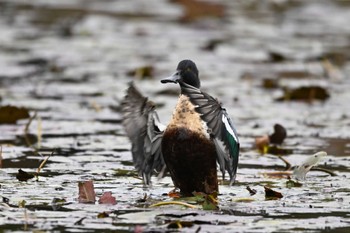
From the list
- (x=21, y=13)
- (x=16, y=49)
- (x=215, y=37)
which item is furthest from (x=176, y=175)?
(x=21, y=13)

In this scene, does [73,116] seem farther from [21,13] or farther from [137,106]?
[21,13]

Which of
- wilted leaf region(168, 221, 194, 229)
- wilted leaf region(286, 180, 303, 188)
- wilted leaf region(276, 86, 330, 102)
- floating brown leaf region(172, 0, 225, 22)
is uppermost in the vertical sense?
floating brown leaf region(172, 0, 225, 22)

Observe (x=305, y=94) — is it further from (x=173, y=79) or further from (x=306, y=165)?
(x=173, y=79)

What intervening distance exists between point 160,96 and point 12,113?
2831mm

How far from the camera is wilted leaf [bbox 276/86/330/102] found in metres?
12.5

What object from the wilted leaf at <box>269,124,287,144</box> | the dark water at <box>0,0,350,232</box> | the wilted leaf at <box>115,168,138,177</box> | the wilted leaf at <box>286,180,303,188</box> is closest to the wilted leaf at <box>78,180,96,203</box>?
the dark water at <box>0,0,350,232</box>

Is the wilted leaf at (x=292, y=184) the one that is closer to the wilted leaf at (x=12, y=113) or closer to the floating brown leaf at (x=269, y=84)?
the wilted leaf at (x=12, y=113)

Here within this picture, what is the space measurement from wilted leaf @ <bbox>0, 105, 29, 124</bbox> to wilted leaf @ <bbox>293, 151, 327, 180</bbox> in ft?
11.2

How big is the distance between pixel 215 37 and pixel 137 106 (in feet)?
36.3

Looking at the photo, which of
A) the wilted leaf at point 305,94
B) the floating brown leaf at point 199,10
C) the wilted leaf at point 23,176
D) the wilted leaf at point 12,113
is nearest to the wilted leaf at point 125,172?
the wilted leaf at point 23,176

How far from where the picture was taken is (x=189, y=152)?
7.16 meters

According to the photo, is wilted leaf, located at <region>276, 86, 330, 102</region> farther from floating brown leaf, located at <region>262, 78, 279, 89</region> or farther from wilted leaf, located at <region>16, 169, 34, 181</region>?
wilted leaf, located at <region>16, 169, 34, 181</region>

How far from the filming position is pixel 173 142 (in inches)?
282

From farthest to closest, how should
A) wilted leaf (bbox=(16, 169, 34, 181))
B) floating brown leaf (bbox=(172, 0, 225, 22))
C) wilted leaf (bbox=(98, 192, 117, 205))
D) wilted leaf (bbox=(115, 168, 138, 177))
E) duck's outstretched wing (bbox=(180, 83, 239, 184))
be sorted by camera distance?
floating brown leaf (bbox=(172, 0, 225, 22)) → wilted leaf (bbox=(115, 168, 138, 177)) → wilted leaf (bbox=(16, 169, 34, 181)) → duck's outstretched wing (bbox=(180, 83, 239, 184)) → wilted leaf (bbox=(98, 192, 117, 205))
